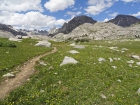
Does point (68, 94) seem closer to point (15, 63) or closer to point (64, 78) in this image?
point (64, 78)

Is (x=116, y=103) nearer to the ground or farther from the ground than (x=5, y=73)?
nearer to the ground

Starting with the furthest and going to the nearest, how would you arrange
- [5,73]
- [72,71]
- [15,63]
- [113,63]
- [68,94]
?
[113,63]
[15,63]
[72,71]
[5,73]
[68,94]

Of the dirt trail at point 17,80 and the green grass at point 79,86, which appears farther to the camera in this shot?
the dirt trail at point 17,80

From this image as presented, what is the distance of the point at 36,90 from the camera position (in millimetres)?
19094

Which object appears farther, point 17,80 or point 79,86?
point 17,80

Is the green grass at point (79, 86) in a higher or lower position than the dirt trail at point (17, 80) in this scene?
lower

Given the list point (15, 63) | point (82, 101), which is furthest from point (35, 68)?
point (82, 101)

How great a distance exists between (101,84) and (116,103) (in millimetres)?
4546

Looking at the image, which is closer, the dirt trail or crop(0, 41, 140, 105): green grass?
crop(0, 41, 140, 105): green grass

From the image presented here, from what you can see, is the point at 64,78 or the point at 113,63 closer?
the point at 64,78

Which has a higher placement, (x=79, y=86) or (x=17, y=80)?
(x=17, y=80)

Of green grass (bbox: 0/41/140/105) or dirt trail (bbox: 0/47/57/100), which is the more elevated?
dirt trail (bbox: 0/47/57/100)

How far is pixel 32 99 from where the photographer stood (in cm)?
1733

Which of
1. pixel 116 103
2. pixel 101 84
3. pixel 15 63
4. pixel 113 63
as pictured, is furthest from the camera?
pixel 113 63
